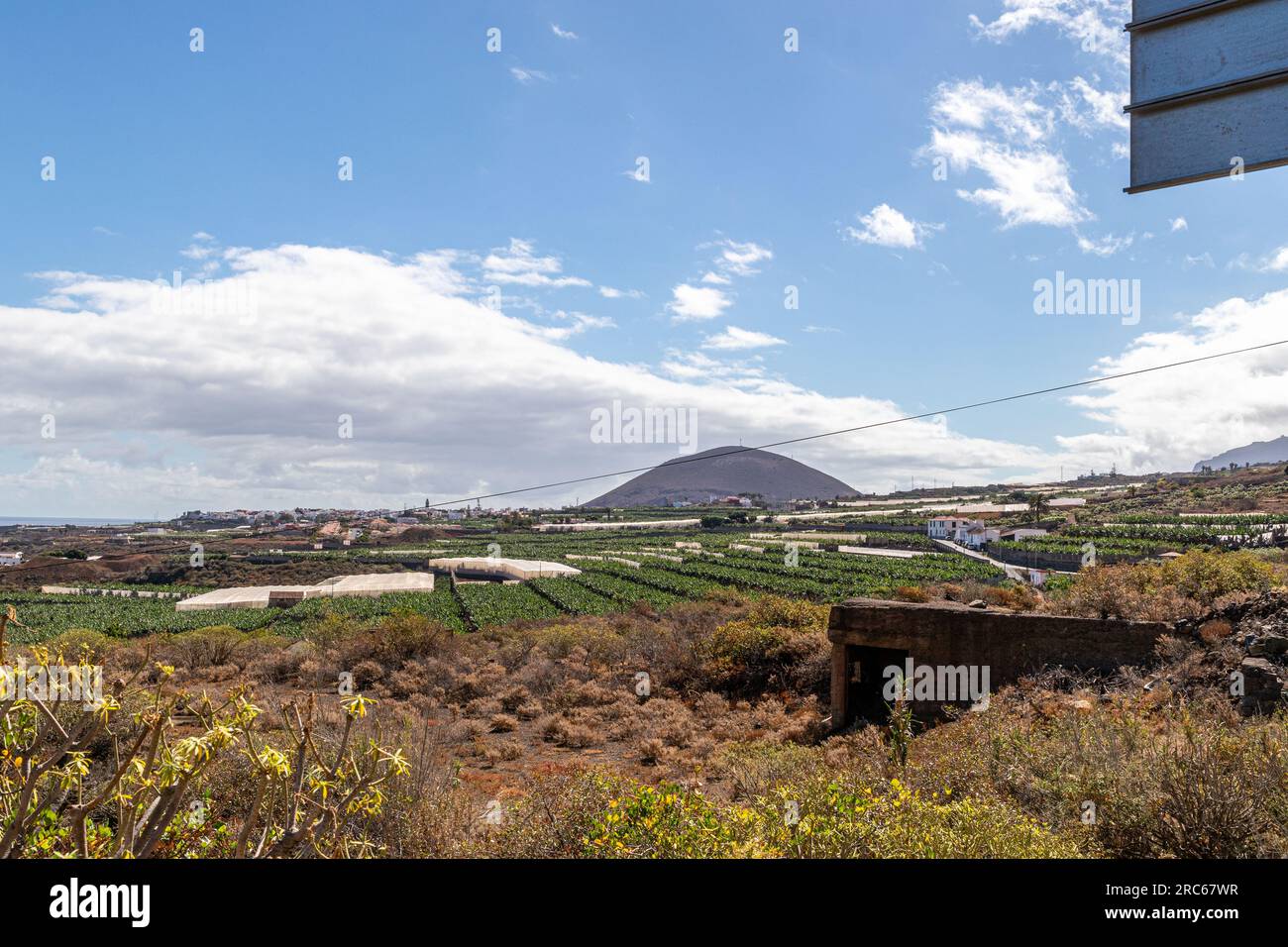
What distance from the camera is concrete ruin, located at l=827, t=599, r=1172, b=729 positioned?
1378cm

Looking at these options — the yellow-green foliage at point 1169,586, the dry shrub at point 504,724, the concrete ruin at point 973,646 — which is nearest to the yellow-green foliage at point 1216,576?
the yellow-green foliage at point 1169,586

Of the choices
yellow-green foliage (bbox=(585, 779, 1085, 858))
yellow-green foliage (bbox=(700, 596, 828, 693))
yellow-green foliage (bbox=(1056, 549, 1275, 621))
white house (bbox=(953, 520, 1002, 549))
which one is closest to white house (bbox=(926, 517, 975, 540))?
white house (bbox=(953, 520, 1002, 549))

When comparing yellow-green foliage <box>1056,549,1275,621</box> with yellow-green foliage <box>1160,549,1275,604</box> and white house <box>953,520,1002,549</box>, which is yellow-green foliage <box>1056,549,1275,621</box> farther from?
white house <box>953,520,1002,549</box>

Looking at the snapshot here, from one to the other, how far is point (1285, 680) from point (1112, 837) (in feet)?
23.4

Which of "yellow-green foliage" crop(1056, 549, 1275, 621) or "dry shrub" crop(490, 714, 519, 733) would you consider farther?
"dry shrub" crop(490, 714, 519, 733)

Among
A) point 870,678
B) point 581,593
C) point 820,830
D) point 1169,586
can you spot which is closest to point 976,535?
point 581,593

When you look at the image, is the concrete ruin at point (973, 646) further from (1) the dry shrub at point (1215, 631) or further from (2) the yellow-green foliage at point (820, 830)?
(2) the yellow-green foliage at point (820, 830)

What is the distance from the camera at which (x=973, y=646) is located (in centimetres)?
1400

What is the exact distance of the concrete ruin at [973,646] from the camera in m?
13.8

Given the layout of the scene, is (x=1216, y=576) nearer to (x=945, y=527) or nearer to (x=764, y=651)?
(x=764, y=651)

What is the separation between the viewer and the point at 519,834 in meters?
6.38
